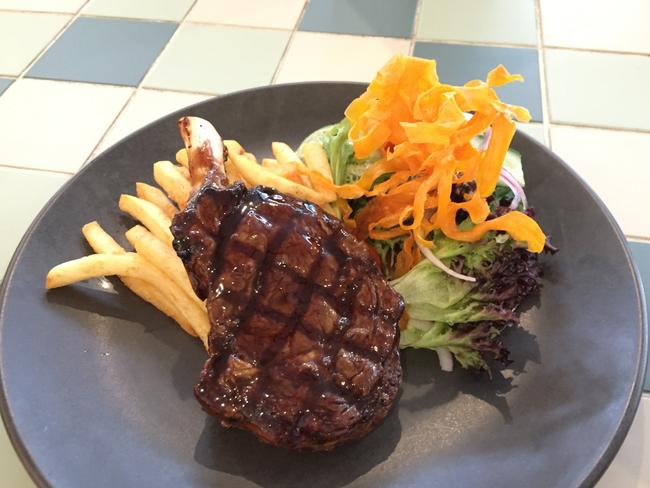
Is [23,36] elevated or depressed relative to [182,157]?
depressed

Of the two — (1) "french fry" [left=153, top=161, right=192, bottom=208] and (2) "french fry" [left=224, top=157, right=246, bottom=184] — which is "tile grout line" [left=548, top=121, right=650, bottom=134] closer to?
A: (2) "french fry" [left=224, top=157, right=246, bottom=184]

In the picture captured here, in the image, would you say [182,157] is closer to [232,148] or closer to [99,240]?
[232,148]

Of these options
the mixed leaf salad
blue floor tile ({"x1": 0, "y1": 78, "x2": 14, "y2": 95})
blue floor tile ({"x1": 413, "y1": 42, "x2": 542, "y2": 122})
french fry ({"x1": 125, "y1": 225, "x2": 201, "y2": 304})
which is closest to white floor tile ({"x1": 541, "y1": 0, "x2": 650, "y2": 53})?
blue floor tile ({"x1": 413, "y1": 42, "x2": 542, "y2": 122})

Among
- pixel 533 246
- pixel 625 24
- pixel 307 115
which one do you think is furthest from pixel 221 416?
pixel 625 24

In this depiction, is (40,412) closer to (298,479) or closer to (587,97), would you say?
(298,479)

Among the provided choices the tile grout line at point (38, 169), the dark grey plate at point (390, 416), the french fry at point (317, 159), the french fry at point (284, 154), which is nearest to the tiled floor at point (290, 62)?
the tile grout line at point (38, 169)

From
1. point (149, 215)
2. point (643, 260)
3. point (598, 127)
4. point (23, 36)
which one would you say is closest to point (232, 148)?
point (149, 215)
